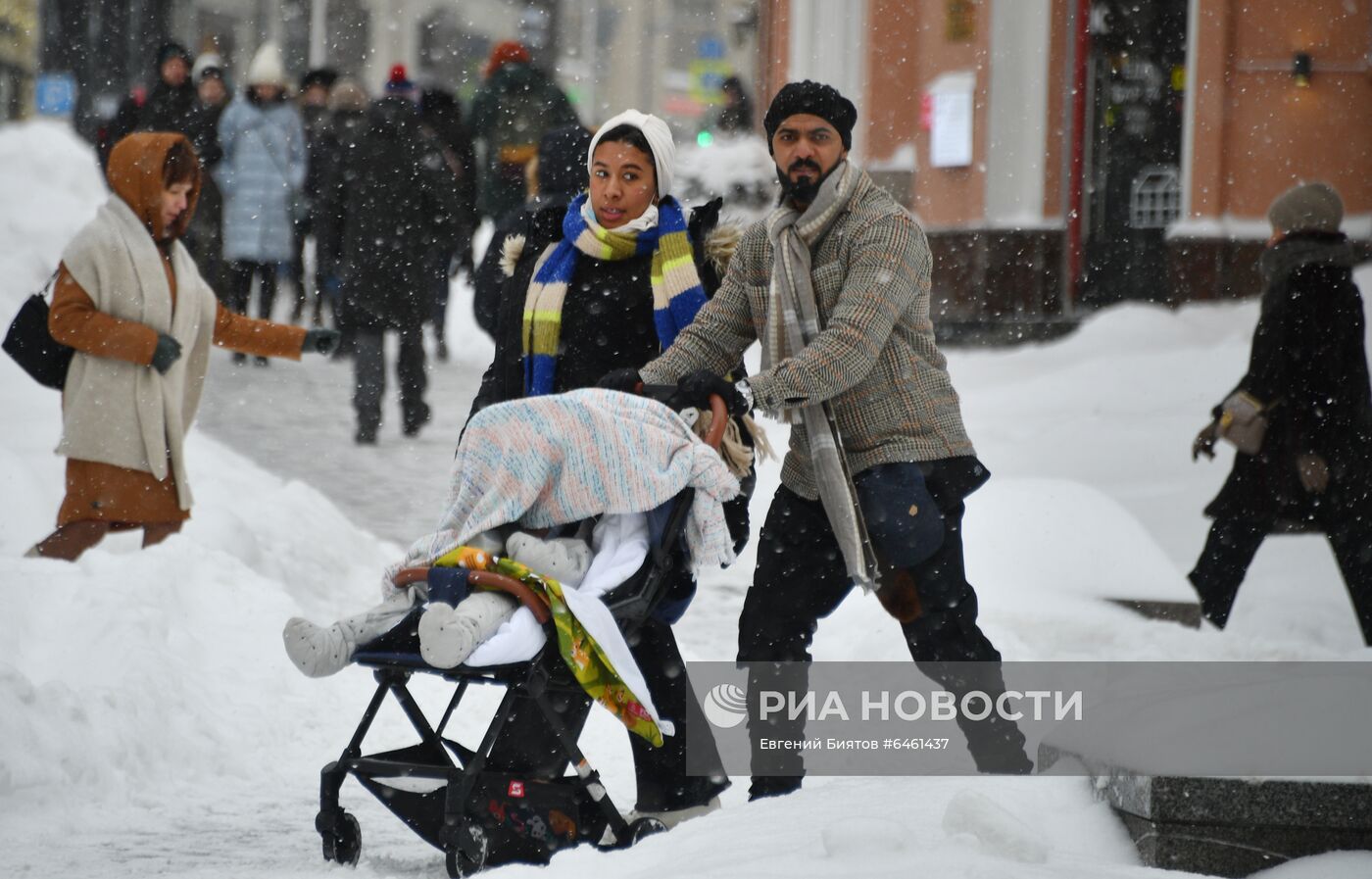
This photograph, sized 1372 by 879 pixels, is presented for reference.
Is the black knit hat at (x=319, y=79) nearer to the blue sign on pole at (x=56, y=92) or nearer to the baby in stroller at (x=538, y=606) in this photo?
the blue sign on pole at (x=56, y=92)

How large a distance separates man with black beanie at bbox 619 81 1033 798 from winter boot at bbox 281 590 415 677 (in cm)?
91

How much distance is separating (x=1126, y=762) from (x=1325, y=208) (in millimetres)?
3756

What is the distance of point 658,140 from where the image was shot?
4801 millimetres

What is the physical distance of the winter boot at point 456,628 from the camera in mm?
3838

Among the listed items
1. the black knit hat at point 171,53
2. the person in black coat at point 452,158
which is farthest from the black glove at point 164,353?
the black knit hat at point 171,53

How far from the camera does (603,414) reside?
433cm

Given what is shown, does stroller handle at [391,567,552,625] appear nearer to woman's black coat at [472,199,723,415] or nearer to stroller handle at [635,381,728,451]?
stroller handle at [635,381,728,451]

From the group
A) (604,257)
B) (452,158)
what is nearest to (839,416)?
(604,257)

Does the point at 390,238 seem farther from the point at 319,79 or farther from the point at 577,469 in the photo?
the point at 577,469

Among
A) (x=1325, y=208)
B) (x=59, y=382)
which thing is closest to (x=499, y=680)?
(x=59, y=382)

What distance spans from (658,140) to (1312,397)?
3.23 meters

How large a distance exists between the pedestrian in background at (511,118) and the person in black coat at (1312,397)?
6.84m

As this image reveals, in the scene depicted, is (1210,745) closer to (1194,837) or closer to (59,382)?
(1194,837)

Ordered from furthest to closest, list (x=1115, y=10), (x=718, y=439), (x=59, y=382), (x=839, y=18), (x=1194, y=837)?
1. (x=839, y=18)
2. (x=1115, y=10)
3. (x=59, y=382)
4. (x=718, y=439)
5. (x=1194, y=837)
